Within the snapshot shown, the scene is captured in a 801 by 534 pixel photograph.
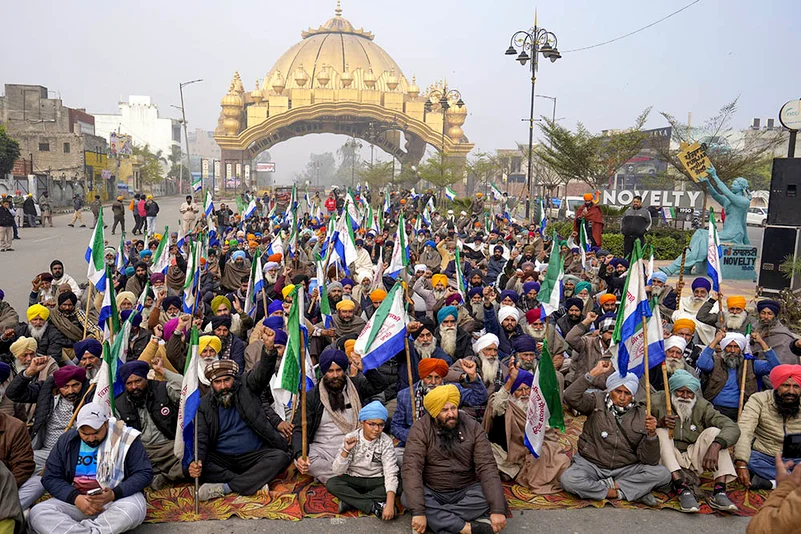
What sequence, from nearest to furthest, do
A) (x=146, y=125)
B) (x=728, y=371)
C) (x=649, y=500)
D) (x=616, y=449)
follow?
(x=649, y=500) < (x=616, y=449) < (x=728, y=371) < (x=146, y=125)

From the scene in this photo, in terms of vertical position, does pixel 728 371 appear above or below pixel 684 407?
above

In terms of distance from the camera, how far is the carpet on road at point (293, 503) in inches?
173

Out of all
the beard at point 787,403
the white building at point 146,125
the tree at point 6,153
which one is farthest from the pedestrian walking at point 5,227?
the white building at point 146,125

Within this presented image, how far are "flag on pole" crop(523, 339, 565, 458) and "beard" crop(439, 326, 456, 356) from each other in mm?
1697

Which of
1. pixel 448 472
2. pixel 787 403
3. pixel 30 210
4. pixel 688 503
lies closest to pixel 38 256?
pixel 30 210

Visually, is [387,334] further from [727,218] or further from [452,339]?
[727,218]

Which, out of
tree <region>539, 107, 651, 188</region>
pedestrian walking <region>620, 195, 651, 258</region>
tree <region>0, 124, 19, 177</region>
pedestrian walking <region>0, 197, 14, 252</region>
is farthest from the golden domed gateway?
pedestrian walking <region>620, 195, 651, 258</region>

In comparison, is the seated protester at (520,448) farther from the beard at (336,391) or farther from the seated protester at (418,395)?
the beard at (336,391)

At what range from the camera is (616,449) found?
15.3 feet

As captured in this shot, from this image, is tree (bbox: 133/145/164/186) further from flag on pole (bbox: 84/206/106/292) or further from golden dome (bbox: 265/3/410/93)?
flag on pole (bbox: 84/206/106/292)

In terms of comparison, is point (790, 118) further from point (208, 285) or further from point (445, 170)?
point (445, 170)

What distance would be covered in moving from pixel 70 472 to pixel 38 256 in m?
13.7

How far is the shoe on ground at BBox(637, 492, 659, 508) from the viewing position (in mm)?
4543

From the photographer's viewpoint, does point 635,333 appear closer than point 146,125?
Yes
